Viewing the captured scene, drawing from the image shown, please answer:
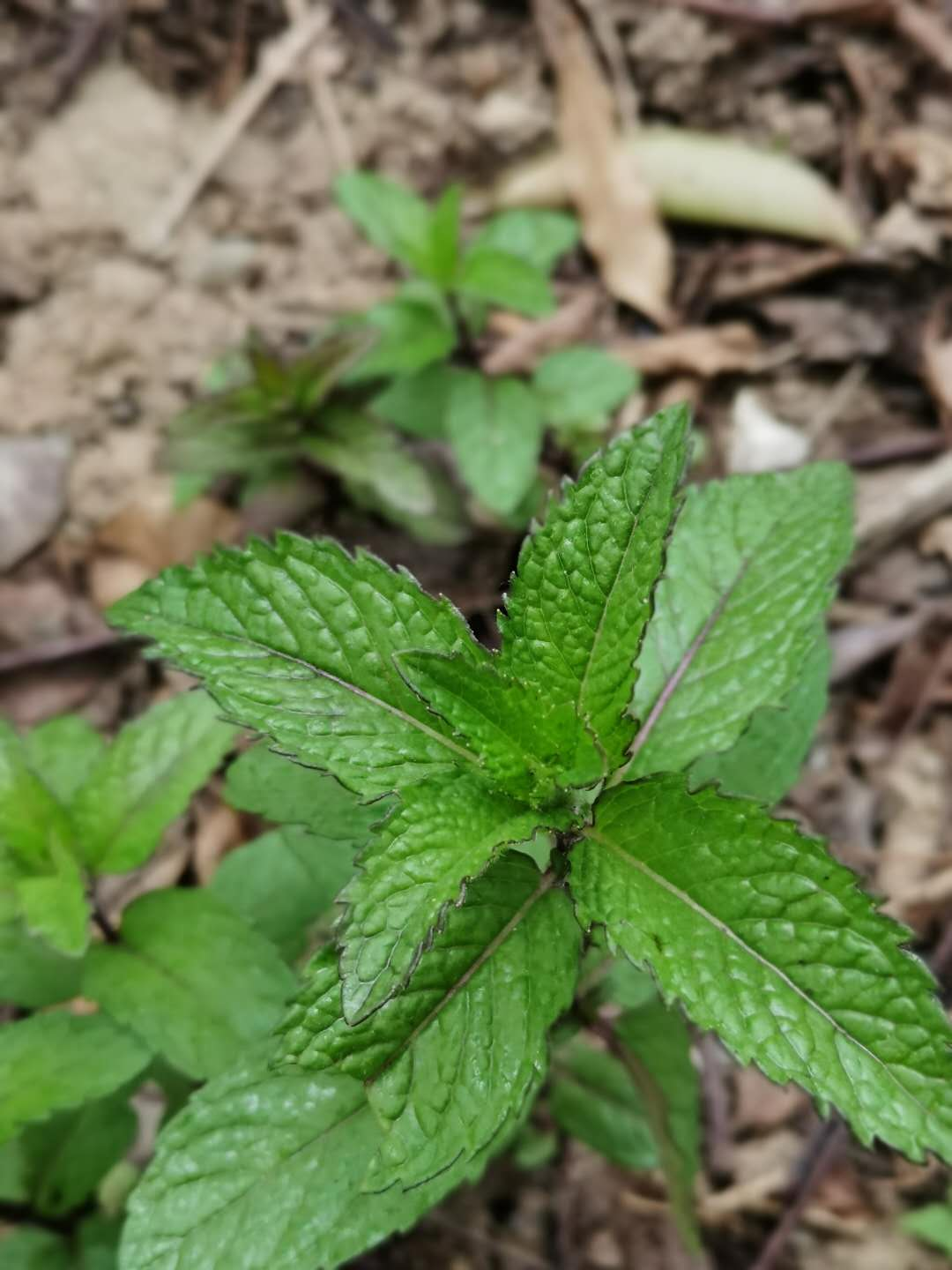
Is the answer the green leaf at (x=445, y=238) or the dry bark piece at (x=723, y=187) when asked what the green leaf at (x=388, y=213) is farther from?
the dry bark piece at (x=723, y=187)

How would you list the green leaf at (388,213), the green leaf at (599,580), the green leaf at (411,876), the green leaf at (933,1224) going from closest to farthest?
the green leaf at (411,876) → the green leaf at (599,580) → the green leaf at (933,1224) → the green leaf at (388,213)

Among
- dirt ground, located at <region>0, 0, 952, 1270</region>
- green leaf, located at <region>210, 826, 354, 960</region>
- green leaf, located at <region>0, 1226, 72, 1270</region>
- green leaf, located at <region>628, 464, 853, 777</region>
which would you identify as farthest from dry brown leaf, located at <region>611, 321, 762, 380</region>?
green leaf, located at <region>0, 1226, 72, 1270</region>

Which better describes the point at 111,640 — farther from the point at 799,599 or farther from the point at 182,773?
the point at 799,599

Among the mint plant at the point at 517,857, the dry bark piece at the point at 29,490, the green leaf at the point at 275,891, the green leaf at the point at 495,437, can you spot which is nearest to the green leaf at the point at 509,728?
→ the mint plant at the point at 517,857

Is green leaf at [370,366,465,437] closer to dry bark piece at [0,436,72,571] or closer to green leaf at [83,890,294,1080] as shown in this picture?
dry bark piece at [0,436,72,571]

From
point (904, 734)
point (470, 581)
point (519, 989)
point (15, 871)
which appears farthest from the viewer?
point (470, 581)

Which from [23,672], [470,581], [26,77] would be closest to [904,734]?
[470,581]

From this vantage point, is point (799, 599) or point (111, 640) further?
point (111, 640)
